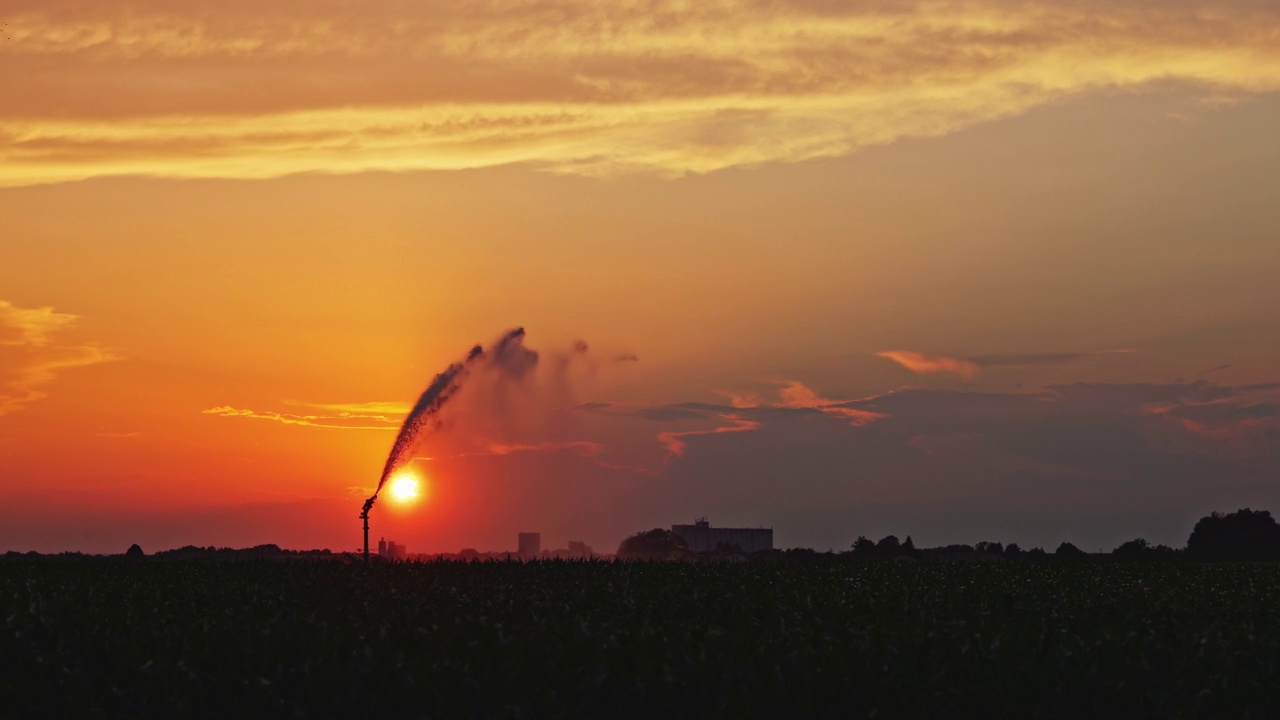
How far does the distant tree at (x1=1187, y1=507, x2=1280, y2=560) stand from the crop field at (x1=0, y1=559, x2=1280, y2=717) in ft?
381

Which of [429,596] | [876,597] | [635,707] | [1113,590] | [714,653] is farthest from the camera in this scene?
[1113,590]

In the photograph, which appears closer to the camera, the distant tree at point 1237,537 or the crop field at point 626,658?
the crop field at point 626,658

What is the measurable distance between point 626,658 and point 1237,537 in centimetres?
14004

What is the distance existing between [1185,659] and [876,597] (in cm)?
1437

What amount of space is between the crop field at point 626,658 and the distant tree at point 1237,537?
116 meters

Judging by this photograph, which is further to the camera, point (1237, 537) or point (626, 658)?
point (1237, 537)

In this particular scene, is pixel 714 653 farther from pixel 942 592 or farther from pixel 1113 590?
pixel 1113 590

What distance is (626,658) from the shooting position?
928 inches

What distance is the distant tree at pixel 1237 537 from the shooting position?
143 meters

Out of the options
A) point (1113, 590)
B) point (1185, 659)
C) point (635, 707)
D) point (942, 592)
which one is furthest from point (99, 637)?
point (1113, 590)

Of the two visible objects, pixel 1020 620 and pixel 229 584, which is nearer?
pixel 1020 620

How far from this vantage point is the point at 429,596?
36062 mm

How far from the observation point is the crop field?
22.0 metres

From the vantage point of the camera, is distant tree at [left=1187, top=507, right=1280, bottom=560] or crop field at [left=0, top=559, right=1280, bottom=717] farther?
distant tree at [left=1187, top=507, right=1280, bottom=560]
